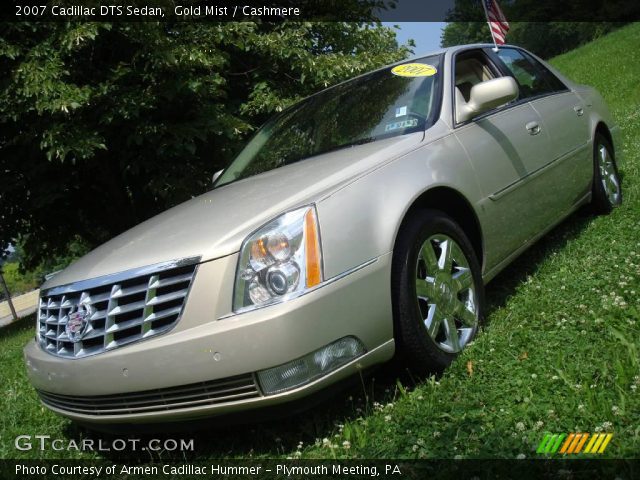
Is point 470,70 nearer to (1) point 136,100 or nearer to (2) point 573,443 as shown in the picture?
(2) point 573,443

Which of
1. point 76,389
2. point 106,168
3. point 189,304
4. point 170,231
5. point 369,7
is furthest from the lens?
point 369,7

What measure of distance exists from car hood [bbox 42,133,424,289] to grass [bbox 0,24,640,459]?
0.91 m

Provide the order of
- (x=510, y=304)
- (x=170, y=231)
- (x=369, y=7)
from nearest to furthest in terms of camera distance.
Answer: (x=170, y=231) → (x=510, y=304) → (x=369, y=7)

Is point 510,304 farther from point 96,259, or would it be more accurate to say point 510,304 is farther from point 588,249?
point 96,259

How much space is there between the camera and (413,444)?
2.30 meters

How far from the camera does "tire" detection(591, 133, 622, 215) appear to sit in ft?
15.8

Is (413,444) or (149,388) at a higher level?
(149,388)

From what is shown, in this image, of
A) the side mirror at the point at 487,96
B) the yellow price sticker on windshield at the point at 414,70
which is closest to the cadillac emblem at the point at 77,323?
the side mirror at the point at 487,96

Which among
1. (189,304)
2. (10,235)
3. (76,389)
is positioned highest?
(189,304)

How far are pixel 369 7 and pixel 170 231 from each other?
9269 millimetres

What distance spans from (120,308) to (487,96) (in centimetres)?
217

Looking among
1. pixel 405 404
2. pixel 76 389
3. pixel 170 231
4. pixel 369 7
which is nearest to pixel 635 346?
pixel 405 404

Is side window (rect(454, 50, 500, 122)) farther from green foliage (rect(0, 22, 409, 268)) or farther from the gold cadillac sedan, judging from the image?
green foliage (rect(0, 22, 409, 268))

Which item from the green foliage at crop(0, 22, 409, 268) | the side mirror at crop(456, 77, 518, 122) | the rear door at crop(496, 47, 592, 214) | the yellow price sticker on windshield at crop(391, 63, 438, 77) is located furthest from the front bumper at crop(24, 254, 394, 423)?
the green foliage at crop(0, 22, 409, 268)
